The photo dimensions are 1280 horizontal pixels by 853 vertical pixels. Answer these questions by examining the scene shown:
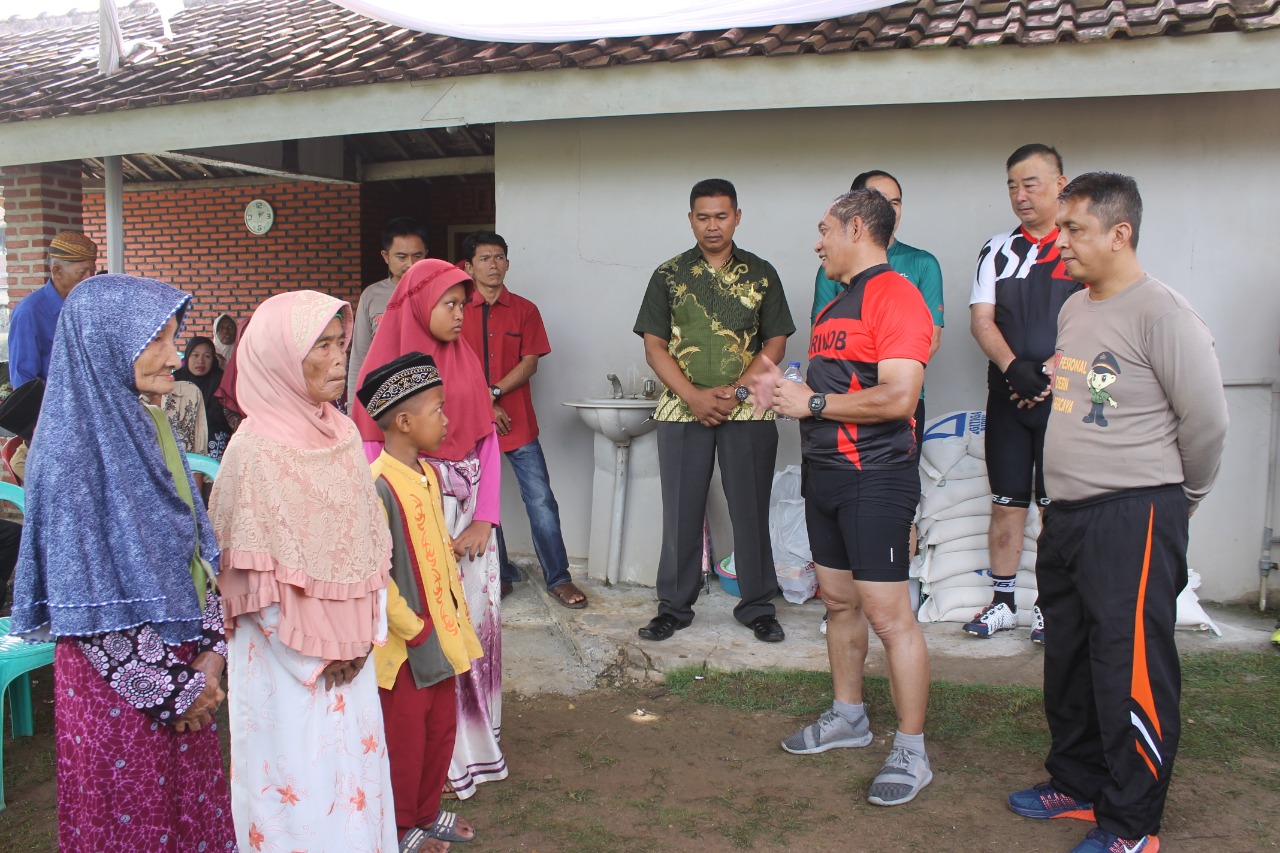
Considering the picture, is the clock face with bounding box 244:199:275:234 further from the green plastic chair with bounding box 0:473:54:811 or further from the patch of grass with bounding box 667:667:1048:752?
the patch of grass with bounding box 667:667:1048:752

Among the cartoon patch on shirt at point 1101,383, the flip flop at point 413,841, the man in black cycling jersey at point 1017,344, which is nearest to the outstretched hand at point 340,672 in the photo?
the flip flop at point 413,841

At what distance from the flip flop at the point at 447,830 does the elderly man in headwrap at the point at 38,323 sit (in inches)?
136

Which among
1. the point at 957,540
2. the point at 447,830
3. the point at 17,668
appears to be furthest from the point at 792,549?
the point at 17,668

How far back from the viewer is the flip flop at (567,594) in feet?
17.7

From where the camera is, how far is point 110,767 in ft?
7.36

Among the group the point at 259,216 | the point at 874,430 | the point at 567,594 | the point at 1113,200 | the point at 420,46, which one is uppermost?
the point at 420,46

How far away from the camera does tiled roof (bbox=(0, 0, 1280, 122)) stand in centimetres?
473

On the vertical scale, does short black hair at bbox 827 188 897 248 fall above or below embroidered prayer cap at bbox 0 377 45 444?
above

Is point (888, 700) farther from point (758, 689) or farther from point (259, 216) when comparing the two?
point (259, 216)

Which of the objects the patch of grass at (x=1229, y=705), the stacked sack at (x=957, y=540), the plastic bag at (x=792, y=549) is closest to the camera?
the patch of grass at (x=1229, y=705)

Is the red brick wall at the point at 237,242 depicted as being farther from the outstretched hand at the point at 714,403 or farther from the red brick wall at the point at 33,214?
the outstretched hand at the point at 714,403

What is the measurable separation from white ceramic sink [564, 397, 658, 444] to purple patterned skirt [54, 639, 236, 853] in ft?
10.9

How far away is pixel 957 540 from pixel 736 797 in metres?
2.24

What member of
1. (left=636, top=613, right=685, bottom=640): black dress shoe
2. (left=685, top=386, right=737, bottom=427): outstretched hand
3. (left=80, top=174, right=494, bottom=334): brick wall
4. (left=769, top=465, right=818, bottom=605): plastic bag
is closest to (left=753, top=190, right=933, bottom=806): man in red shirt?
(left=685, top=386, right=737, bottom=427): outstretched hand
